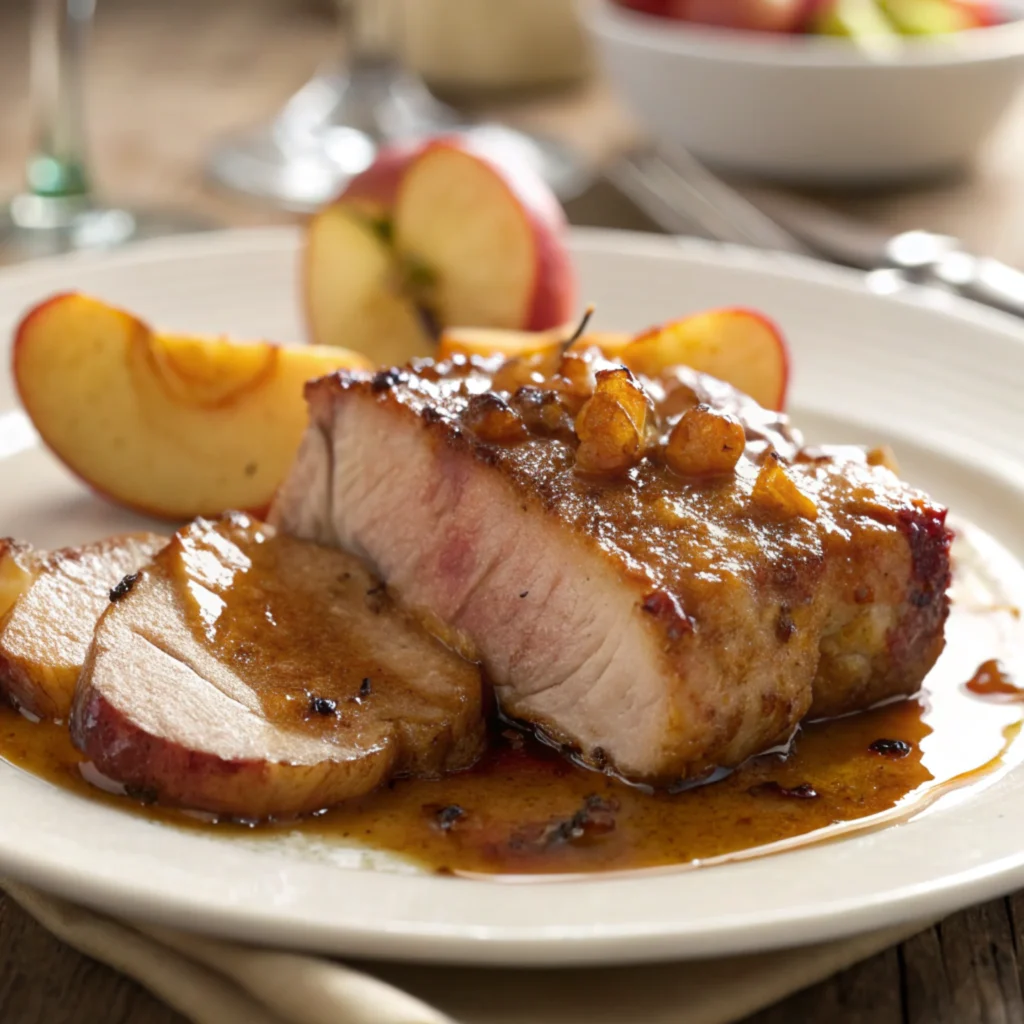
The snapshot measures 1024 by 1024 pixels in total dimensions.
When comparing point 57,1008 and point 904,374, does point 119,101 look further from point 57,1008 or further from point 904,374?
point 57,1008

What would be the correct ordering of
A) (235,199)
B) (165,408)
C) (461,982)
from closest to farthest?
(461,982) < (165,408) < (235,199)

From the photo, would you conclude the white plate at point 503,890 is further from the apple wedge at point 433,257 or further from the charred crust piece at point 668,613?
the apple wedge at point 433,257

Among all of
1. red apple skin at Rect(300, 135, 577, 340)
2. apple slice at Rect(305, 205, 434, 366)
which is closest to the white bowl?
red apple skin at Rect(300, 135, 577, 340)

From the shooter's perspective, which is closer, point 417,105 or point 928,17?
point 928,17

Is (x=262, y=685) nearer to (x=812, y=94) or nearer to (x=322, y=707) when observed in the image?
(x=322, y=707)

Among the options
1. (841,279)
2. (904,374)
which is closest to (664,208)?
(841,279)

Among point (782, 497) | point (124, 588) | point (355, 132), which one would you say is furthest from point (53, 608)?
point (355, 132)
